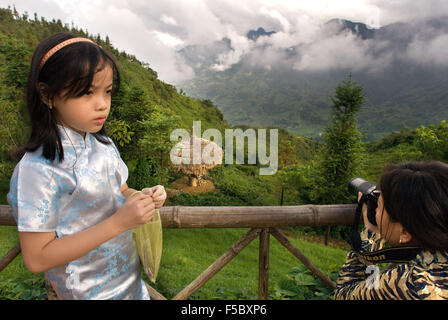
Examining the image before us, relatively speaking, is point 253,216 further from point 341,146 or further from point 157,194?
point 341,146

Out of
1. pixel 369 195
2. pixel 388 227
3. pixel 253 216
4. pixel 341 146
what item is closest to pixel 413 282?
pixel 388 227

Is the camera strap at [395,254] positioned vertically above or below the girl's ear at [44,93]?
below

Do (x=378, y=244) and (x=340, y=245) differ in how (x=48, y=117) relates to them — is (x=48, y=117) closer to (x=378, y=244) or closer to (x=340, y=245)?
(x=378, y=244)

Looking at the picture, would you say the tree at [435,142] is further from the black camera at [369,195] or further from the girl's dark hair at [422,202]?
the girl's dark hair at [422,202]

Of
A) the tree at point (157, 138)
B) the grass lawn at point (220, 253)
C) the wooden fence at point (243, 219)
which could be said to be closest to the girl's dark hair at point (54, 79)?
the wooden fence at point (243, 219)

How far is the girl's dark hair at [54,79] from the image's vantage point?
0.98 meters

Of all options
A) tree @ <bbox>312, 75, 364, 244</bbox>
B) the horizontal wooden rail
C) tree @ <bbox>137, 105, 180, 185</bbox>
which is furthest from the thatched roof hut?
the horizontal wooden rail

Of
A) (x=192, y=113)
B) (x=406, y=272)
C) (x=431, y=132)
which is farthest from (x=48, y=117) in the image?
(x=192, y=113)

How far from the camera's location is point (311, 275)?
2430 millimetres

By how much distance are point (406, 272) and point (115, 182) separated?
1297 mm

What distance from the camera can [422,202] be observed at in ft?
3.57

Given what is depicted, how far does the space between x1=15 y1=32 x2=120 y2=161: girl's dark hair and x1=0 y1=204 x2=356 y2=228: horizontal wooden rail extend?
90 centimetres

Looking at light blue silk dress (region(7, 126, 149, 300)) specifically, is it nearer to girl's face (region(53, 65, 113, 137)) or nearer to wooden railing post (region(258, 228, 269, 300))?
girl's face (region(53, 65, 113, 137))

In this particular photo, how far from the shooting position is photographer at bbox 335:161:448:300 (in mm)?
1067
